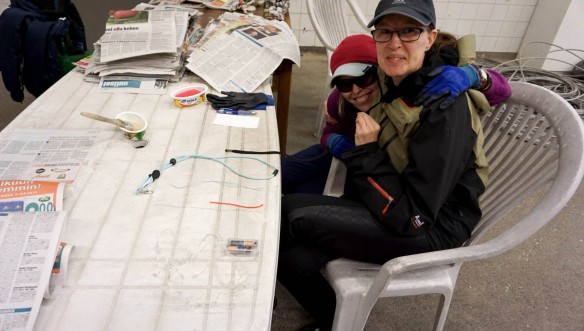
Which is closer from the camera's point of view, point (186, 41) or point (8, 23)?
point (186, 41)

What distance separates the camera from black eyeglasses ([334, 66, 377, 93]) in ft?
3.74

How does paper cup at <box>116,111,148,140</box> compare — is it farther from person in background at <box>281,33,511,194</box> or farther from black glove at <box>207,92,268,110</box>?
person in background at <box>281,33,511,194</box>

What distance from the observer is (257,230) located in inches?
30.7

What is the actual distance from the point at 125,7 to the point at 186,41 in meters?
1.61

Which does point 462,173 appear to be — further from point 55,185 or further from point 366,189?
point 55,185

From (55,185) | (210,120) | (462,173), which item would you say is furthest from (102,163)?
(462,173)

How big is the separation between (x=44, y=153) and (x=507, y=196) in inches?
49.1

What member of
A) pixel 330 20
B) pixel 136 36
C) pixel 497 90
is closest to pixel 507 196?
pixel 497 90

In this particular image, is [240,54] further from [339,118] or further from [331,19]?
[331,19]

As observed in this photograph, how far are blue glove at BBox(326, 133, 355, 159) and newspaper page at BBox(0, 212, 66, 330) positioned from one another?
0.78 meters

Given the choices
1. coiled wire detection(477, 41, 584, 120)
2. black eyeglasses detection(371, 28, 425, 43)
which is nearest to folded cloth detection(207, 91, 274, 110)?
black eyeglasses detection(371, 28, 425, 43)

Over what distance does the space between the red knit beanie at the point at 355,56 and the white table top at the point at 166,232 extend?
295 mm

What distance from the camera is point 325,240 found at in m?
1.01

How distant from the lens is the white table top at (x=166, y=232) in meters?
0.62
